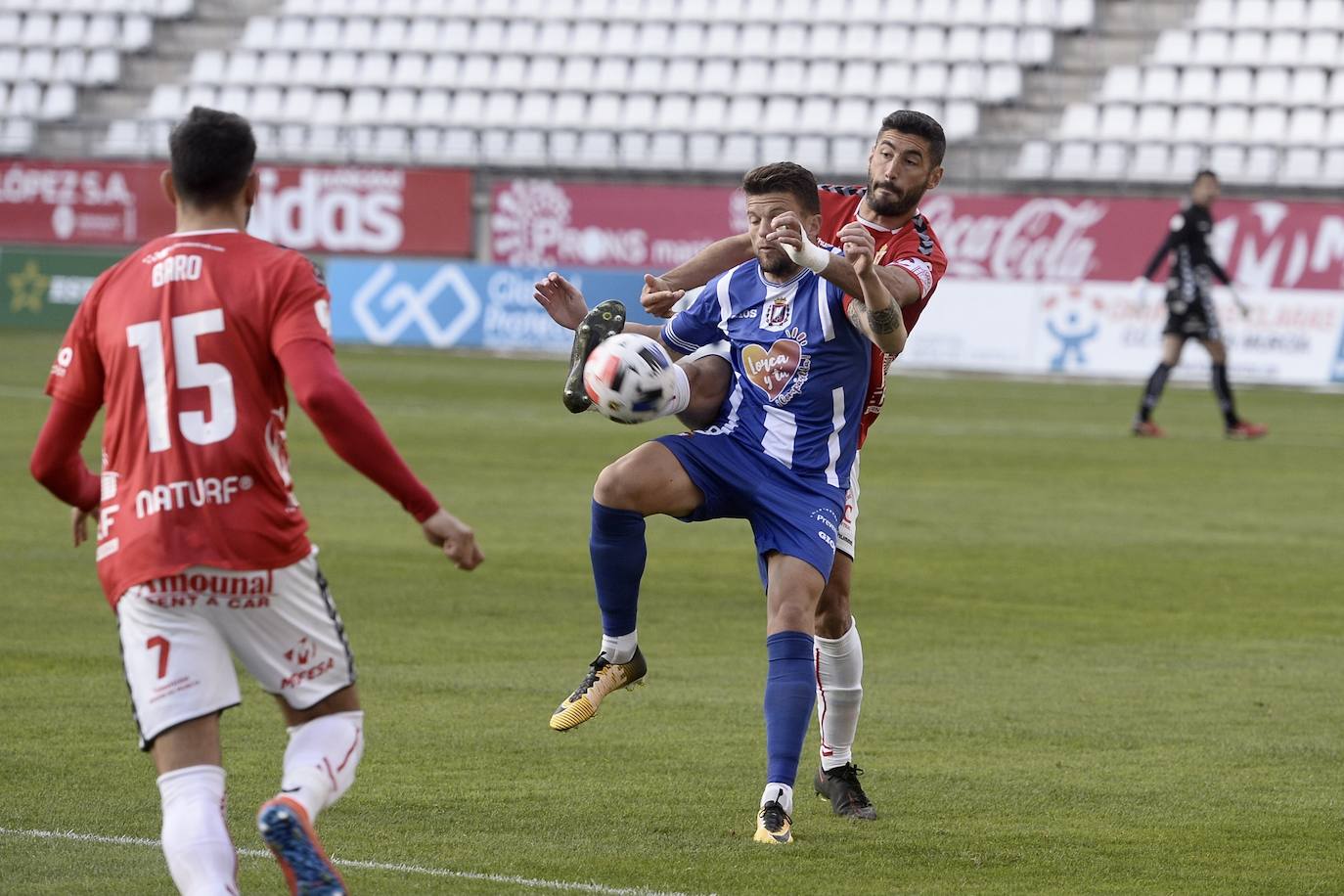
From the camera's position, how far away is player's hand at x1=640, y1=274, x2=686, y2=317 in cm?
643

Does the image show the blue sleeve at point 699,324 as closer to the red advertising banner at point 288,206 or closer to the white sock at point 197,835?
the white sock at point 197,835

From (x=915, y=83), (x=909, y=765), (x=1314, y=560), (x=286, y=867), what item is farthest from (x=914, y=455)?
(x=915, y=83)

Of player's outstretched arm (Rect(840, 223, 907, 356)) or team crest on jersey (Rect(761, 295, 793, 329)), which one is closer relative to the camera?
player's outstretched arm (Rect(840, 223, 907, 356))

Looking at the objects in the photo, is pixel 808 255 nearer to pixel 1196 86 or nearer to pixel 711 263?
pixel 711 263

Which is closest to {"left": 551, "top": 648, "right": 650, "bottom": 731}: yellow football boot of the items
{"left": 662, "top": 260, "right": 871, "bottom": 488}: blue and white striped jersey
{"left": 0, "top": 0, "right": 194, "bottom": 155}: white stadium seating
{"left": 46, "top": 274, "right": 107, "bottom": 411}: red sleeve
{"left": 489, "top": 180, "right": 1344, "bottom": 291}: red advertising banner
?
{"left": 662, "top": 260, "right": 871, "bottom": 488}: blue and white striped jersey

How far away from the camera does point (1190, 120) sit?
1242 inches

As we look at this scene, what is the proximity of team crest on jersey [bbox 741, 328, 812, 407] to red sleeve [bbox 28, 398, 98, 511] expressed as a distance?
225cm

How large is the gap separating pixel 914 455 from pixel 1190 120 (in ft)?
50.4

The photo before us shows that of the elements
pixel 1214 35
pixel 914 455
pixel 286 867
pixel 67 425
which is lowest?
pixel 914 455

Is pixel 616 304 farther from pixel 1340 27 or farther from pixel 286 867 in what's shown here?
pixel 1340 27

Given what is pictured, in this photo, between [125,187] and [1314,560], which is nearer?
[1314,560]

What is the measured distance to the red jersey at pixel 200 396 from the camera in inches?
168

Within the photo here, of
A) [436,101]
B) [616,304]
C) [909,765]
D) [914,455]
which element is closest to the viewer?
[616,304]

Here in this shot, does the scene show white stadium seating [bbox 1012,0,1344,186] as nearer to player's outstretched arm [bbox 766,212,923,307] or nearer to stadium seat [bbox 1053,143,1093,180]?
stadium seat [bbox 1053,143,1093,180]
